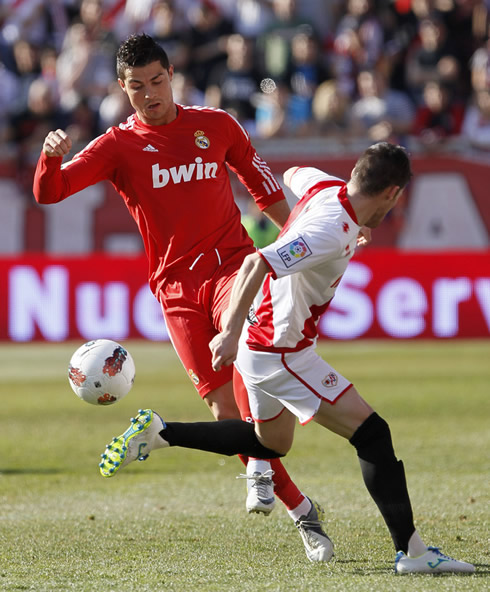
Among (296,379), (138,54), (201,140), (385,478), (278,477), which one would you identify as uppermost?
(138,54)

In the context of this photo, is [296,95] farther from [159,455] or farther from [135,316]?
[159,455]

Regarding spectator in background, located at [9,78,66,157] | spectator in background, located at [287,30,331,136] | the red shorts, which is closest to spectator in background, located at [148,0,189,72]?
spectator in background, located at [287,30,331,136]

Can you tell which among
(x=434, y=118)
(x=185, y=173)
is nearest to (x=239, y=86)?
(x=434, y=118)

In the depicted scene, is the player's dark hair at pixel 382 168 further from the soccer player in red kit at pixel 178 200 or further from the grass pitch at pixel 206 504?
the grass pitch at pixel 206 504

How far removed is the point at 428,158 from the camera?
1608cm

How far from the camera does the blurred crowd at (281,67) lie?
16312mm

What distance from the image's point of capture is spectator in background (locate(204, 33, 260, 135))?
53.7ft

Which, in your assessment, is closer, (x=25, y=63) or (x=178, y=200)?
(x=178, y=200)

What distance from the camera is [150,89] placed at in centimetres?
573

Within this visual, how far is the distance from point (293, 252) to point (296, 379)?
69 cm

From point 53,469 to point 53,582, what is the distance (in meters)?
3.75

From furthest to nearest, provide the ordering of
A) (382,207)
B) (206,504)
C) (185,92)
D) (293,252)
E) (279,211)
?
(185,92) < (206,504) < (279,211) < (382,207) < (293,252)

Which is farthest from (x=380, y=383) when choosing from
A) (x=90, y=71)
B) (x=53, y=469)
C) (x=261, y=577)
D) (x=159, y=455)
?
(x=261, y=577)

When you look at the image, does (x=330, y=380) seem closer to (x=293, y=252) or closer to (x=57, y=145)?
(x=293, y=252)
